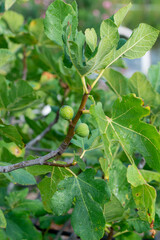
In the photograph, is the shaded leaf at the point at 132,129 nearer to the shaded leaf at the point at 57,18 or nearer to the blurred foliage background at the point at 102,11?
the shaded leaf at the point at 57,18

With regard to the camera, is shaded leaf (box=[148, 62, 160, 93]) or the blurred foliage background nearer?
shaded leaf (box=[148, 62, 160, 93])

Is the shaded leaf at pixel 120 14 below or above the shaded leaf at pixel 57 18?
above

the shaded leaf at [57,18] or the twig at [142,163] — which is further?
the twig at [142,163]

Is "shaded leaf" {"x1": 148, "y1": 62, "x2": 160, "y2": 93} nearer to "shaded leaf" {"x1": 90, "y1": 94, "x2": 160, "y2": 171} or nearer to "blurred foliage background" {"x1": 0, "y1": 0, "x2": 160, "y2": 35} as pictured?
"shaded leaf" {"x1": 90, "y1": 94, "x2": 160, "y2": 171}

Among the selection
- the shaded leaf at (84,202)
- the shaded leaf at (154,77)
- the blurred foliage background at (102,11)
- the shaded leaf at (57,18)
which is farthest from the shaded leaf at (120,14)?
the blurred foliage background at (102,11)

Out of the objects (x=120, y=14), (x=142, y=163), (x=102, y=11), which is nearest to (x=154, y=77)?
(x=142, y=163)

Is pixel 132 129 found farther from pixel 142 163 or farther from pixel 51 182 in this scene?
pixel 142 163

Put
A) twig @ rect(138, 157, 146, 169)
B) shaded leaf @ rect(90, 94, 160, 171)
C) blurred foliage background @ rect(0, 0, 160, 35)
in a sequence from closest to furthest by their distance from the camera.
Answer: shaded leaf @ rect(90, 94, 160, 171) < twig @ rect(138, 157, 146, 169) < blurred foliage background @ rect(0, 0, 160, 35)

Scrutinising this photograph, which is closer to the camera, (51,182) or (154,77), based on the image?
(51,182)

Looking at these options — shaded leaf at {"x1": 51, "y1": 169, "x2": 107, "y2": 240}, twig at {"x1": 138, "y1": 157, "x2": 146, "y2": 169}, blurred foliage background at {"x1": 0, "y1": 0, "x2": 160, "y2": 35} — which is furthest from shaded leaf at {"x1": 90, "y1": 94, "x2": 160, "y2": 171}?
blurred foliage background at {"x1": 0, "y1": 0, "x2": 160, "y2": 35}

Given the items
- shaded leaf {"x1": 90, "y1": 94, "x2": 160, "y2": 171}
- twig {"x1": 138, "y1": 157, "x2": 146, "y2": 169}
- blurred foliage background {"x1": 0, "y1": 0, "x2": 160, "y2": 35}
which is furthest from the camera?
blurred foliage background {"x1": 0, "y1": 0, "x2": 160, "y2": 35}

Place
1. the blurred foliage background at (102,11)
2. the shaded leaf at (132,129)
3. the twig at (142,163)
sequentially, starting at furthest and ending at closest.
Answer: the blurred foliage background at (102,11) < the twig at (142,163) < the shaded leaf at (132,129)

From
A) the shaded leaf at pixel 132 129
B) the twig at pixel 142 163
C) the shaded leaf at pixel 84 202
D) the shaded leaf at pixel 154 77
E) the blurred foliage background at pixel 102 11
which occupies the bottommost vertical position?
the blurred foliage background at pixel 102 11
